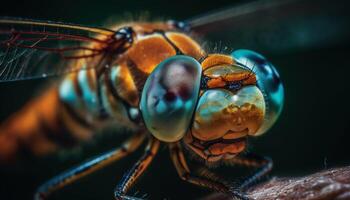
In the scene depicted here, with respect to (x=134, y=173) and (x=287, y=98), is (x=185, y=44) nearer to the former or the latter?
(x=134, y=173)

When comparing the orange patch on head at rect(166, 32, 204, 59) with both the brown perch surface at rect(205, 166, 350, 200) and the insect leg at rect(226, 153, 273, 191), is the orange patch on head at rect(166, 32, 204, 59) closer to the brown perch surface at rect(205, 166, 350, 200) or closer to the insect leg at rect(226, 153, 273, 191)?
the insect leg at rect(226, 153, 273, 191)

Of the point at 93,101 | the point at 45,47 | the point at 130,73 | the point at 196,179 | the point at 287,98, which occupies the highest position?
the point at 45,47

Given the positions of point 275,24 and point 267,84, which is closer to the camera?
point 267,84

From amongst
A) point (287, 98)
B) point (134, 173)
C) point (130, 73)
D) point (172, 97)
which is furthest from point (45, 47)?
point (287, 98)

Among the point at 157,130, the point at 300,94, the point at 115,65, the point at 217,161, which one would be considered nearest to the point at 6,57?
the point at 115,65

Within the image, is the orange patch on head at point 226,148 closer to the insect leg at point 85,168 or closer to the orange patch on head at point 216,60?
the orange patch on head at point 216,60

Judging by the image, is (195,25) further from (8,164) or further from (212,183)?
(8,164)
